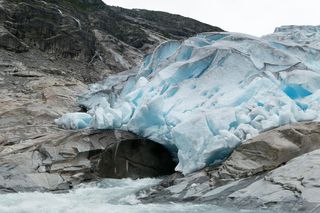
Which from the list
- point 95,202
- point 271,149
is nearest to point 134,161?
point 95,202

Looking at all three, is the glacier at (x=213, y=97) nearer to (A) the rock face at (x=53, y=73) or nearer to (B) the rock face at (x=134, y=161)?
(B) the rock face at (x=134, y=161)

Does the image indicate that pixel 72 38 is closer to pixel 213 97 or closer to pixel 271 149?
pixel 213 97

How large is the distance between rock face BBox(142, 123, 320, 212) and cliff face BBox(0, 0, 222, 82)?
15912 millimetres

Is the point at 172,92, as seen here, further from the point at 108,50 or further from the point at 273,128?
the point at 108,50

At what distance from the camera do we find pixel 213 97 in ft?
42.9

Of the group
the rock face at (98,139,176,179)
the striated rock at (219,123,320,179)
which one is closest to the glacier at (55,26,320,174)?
the rock face at (98,139,176,179)

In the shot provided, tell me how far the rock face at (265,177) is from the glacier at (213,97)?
0.77 m

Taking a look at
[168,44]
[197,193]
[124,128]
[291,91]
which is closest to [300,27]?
[168,44]

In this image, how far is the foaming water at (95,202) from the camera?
8117mm

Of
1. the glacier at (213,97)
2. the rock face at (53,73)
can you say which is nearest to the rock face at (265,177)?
the glacier at (213,97)

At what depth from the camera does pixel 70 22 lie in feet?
98.3

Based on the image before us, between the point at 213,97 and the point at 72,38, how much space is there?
16853 mm

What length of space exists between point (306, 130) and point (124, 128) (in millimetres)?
5361

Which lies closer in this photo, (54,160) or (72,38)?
(54,160)
